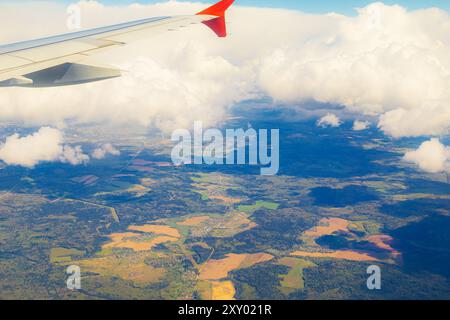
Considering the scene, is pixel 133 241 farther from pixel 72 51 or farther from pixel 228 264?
pixel 72 51

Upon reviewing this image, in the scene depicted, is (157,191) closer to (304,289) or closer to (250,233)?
(250,233)

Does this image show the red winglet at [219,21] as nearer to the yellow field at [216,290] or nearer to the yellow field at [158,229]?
the yellow field at [216,290]

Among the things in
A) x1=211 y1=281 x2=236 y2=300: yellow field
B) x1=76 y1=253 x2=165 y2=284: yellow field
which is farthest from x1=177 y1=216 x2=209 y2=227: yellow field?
x1=211 y1=281 x2=236 y2=300: yellow field

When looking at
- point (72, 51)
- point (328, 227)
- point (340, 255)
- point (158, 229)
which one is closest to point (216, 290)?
point (340, 255)

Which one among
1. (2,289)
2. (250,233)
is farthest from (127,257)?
(250,233)

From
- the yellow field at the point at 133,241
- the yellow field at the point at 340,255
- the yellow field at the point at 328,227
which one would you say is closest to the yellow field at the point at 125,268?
the yellow field at the point at 133,241
